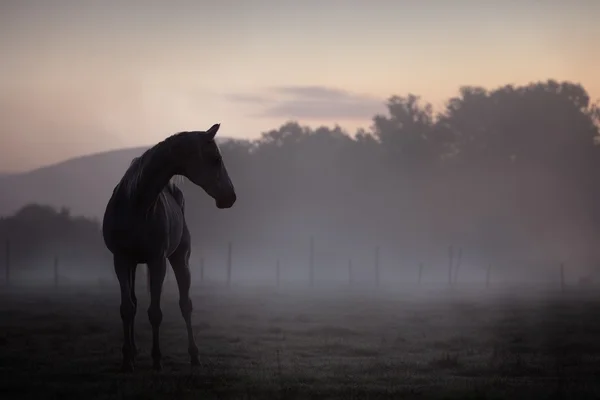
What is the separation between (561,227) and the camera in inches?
3147

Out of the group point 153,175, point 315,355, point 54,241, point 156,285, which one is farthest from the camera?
point 54,241

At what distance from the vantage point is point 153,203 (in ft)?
45.8

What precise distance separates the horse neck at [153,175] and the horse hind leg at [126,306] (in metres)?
0.90

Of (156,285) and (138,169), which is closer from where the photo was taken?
(138,169)

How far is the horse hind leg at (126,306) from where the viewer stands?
13688 mm

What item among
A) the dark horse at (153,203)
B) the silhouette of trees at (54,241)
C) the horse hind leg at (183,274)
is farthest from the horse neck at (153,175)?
the silhouette of trees at (54,241)

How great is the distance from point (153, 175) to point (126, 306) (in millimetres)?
1994

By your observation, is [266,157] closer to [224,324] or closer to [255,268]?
[255,268]

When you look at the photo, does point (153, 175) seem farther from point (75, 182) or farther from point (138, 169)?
point (75, 182)

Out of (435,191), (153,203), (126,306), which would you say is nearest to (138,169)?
(153,203)

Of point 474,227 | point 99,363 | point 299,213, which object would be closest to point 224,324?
point 99,363

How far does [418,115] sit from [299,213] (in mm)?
14805

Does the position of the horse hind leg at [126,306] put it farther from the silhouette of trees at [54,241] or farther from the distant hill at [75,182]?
the distant hill at [75,182]

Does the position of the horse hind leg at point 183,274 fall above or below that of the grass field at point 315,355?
above
